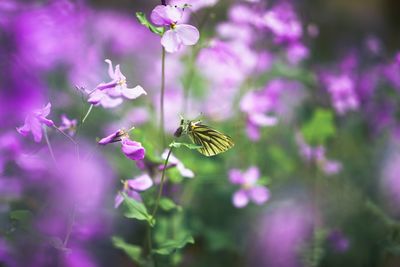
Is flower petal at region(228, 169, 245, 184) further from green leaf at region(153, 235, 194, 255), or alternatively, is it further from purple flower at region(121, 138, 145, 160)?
purple flower at region(121, 138, 145, 160)

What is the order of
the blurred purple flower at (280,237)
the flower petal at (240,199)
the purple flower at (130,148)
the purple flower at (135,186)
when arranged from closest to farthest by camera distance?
the purple flower at (130,148) → the purple flower at (135,186) → the flower petal at (240,199) → the blurred purple flower at (280,237)

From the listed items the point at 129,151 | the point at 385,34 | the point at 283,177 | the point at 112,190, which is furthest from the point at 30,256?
the point at 385,34

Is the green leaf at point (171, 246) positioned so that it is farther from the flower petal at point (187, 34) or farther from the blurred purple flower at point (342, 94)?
the blurred purple flower at point (342, 94)

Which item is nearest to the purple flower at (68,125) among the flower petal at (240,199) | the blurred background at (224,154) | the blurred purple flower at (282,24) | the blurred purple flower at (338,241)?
the blurred background at (224,154)

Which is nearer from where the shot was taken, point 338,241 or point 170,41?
point 170,41

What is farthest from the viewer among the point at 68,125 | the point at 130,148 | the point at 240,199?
the point at 240,199

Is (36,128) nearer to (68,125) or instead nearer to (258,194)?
(68,125)

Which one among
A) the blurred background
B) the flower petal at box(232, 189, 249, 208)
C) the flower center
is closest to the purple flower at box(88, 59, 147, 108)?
the flower center

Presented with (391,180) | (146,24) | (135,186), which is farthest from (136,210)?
(391,180)
